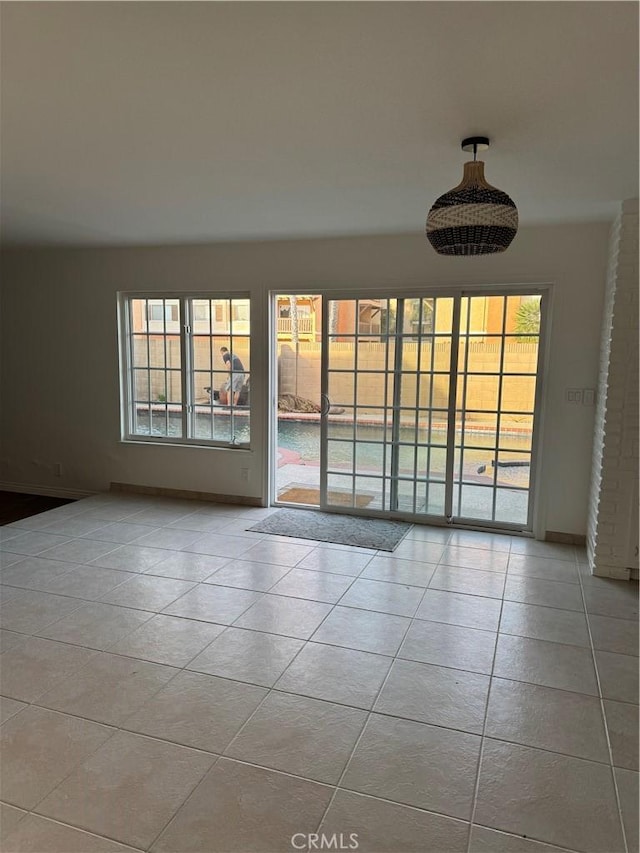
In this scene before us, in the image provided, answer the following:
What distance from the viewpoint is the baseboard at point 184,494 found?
17.4 ft

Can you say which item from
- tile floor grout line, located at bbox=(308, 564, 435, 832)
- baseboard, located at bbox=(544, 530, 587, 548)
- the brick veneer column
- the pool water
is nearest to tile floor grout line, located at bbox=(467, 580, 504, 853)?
tile floor grout line, located at bbox=(308, 564, 435, 832)

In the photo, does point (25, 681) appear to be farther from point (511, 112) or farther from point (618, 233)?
point (618, 233)

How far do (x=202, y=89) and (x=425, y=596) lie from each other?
9.18ft

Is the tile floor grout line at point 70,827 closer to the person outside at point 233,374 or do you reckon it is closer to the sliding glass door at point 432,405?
the sliding glass door at point 432,405

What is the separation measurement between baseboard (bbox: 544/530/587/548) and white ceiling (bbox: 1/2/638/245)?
234 centimetres

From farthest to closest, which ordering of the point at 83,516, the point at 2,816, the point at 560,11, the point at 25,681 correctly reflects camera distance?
the point at 83,516
the point at 25,681
the point at 2,816
the point at 560,11

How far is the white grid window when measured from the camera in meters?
5.27

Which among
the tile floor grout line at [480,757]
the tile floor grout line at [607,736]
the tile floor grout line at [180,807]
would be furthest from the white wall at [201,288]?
the tile floor grout line at [180,807]

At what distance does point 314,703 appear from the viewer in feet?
7.68

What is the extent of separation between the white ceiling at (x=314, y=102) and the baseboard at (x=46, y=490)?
3.08 metres

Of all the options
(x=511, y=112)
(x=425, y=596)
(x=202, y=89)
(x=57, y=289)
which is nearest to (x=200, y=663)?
(x=425, y=596)

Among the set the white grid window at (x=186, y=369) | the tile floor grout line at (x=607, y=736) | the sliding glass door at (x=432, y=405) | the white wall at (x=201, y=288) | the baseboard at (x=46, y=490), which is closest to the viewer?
the tile floor grout line at (x=607, y=736)

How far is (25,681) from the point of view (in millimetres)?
2459

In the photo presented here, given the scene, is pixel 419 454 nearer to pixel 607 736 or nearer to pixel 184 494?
pixel 184 494
